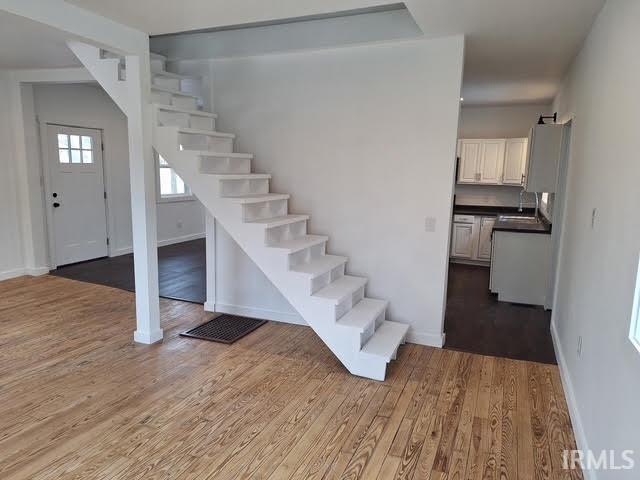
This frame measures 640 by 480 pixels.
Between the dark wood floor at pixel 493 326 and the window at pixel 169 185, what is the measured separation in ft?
17.4

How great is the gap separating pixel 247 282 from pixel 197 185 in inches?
49.1

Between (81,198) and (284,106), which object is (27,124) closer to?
(81,198)

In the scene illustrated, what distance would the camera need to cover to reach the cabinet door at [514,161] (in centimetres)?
660

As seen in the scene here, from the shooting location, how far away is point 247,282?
4.50m

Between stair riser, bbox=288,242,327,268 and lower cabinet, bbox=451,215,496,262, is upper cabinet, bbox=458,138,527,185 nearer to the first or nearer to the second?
lower cabinet, bbox=451,215,496,262

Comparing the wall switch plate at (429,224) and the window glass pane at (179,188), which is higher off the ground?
Result: the window glass pane at (179,188)

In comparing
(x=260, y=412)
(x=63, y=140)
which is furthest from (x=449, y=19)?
(x=63, y=140)

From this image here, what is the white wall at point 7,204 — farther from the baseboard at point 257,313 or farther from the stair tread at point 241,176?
the stair tread at point 241,176

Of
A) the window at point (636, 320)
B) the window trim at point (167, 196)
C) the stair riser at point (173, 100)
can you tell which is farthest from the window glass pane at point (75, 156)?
the window at point (636, 320)

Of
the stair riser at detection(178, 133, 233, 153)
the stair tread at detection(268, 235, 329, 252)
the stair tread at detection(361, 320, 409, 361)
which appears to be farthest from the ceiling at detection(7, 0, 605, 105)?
the stair tread at detection(361, 320, 409, 361)

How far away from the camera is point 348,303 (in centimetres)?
363

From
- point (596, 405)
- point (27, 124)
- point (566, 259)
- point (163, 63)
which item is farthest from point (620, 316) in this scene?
point (27, 124)

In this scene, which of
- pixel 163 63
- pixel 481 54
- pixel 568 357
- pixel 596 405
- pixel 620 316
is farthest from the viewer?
pixel 163 63

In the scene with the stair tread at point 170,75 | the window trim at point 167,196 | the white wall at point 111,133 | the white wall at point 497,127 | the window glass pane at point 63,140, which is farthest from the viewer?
the window trim at point 167,196
